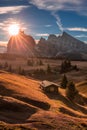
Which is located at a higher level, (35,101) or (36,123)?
(35,101)

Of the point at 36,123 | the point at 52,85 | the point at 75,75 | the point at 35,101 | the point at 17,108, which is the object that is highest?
the point at 75,75

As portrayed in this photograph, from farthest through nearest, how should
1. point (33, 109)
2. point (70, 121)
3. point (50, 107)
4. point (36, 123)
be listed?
point (50, 107), point (33, 109), point (70, 121), point (36, 123)

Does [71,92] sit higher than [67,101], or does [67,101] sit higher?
[71,92]

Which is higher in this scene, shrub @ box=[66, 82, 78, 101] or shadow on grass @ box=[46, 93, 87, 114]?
shrub @ box=[66, 82, 78, 101]

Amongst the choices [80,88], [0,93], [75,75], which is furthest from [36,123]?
[75,75]

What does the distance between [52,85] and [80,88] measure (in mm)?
33406

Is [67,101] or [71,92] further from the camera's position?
[71,92]

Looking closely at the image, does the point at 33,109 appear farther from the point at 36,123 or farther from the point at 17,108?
the point at 36,123

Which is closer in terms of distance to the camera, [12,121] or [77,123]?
[12,121]

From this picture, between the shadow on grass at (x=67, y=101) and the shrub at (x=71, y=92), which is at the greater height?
the shrub at (x=71, y=92)

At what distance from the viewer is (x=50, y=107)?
203 feet

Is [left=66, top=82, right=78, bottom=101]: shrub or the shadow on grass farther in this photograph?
[left=66, top=82, right=78, bottom=101]: shrub

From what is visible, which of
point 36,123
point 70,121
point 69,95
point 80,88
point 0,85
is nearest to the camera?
point 36,123

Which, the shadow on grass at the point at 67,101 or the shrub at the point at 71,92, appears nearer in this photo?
the shadow on grass at the point at 67,101
